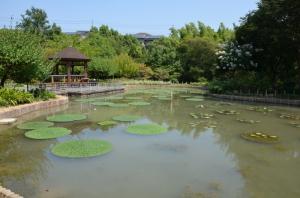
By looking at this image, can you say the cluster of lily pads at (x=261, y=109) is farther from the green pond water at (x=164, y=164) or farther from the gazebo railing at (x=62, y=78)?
the gazebo railing at (x=62, y=78)

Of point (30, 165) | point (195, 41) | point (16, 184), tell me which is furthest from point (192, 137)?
point (195, 41)

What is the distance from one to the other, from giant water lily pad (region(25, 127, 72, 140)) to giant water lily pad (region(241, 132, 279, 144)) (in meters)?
5.97

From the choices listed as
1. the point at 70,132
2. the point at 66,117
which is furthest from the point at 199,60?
the point at 70,132

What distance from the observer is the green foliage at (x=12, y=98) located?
14664 mm

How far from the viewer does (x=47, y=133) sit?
11133 mm

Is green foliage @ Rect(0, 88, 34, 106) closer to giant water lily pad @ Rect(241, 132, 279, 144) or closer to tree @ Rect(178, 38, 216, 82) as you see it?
giant water lily pad @ Rect(241, 132, 279, 144)

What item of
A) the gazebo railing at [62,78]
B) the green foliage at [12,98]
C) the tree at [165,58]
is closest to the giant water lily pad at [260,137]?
the green foliage at [12,98]

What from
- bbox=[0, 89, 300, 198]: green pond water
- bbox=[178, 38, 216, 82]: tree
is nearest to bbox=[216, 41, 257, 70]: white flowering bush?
bbox=[178, 38, 216, 82]: tree

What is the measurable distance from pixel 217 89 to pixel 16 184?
21.1 meters

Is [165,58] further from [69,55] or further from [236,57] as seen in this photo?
[69,55]

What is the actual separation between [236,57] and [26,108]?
16.8m

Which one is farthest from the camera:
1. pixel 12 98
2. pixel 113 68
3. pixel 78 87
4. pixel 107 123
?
pixel 113 68

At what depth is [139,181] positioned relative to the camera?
6.98 metres

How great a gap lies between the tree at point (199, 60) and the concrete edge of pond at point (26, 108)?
23.6m
